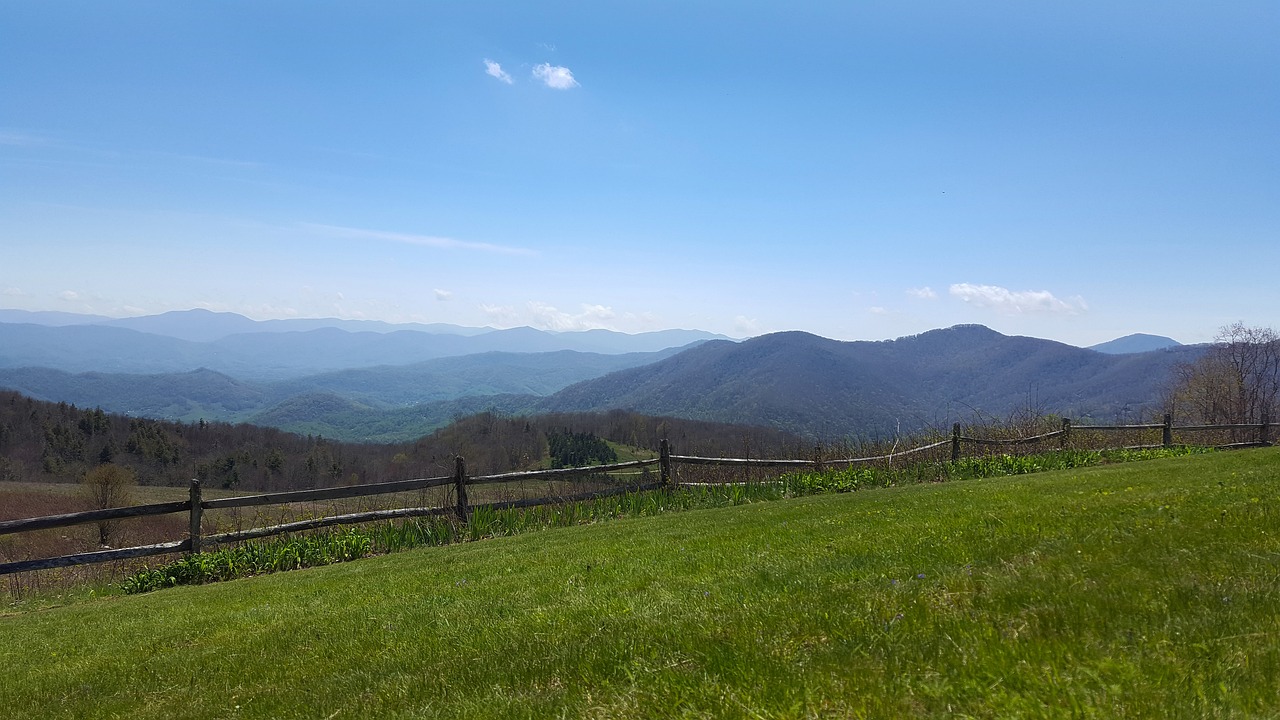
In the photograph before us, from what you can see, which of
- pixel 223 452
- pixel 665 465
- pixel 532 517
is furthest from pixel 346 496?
pixel 223 452

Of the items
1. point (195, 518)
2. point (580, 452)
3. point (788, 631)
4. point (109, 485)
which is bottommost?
point (580, 452)

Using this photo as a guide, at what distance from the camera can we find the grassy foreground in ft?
9.28

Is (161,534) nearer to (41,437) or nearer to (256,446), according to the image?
(41,437)

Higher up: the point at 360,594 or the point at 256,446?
the point at 360,594

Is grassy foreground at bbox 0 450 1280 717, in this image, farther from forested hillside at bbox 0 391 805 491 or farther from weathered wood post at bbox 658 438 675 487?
forested hillside at bbox 0 391 805 491

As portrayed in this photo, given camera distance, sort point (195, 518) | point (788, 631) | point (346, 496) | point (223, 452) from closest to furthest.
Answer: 1. point (788, 631)
2. point (195, 518)
3. point (346, 496)
4. point (223, 452)

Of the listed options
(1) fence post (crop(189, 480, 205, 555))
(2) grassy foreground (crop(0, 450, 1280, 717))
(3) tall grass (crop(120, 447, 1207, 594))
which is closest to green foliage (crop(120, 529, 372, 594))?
(3) tall grass (crop(120, 447, 1207, 594))

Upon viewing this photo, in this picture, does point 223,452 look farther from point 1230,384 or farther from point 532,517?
point 1230,384

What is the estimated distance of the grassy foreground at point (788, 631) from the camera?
2828 millimetres

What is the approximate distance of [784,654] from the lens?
11.7 ft

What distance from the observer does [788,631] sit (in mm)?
3918

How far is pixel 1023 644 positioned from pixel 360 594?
8.03 meters

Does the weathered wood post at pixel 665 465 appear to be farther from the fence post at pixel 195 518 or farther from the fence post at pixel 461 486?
the fence post at pixel 195 518

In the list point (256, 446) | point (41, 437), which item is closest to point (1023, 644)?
point (41, 437)
